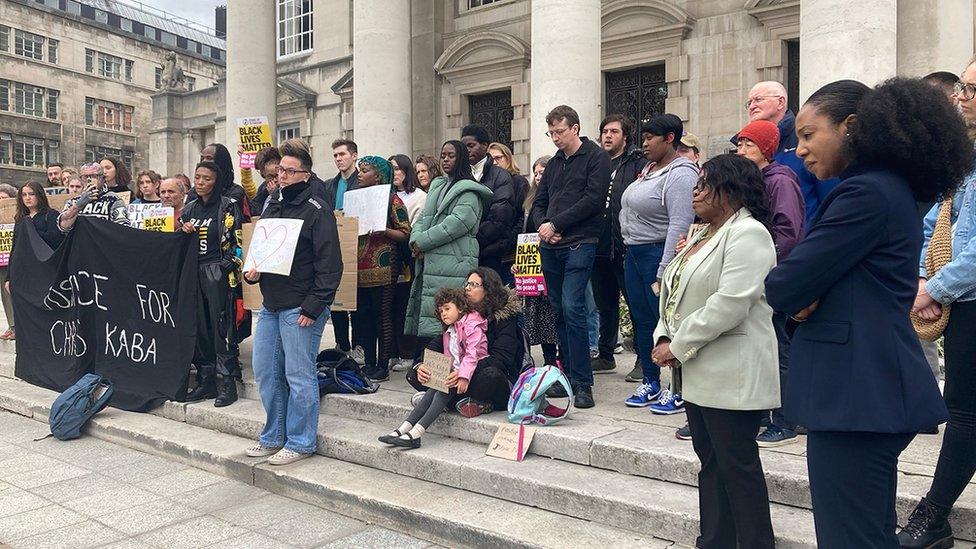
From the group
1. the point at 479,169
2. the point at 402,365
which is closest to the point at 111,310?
the point at 402,365

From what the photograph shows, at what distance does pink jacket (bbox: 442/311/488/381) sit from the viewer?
19.8 ft

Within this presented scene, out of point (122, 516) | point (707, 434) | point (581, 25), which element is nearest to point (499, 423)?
point (707, 434)

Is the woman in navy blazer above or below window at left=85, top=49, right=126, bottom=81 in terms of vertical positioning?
below

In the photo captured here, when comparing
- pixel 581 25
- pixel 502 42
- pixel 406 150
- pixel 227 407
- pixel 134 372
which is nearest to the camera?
pixel 227 407

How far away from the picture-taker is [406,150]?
1480 cm

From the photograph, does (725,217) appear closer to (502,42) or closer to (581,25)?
(581,25)

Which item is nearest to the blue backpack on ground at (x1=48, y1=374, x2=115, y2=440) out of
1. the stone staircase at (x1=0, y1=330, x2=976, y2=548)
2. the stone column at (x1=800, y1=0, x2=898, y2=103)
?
the stone staircase at (x1=0, y1=330, x2=976, y2=548)

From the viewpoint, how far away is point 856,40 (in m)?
8.73

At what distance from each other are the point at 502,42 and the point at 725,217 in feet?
46.0

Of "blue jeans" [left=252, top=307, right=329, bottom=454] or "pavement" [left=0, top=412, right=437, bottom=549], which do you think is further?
"blue jeans" [left=252, top=307, right=329, bottom=454]

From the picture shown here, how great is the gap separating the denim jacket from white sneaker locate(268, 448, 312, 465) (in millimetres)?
4630

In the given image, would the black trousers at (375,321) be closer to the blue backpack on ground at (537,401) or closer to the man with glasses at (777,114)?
the blue backpack on ground at (537,401)

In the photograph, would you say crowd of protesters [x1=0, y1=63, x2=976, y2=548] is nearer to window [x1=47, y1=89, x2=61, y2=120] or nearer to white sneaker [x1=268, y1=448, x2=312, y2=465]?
white sneaker [x1=268, y1=448, x2=312, y2=465]

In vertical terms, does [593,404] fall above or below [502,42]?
below
